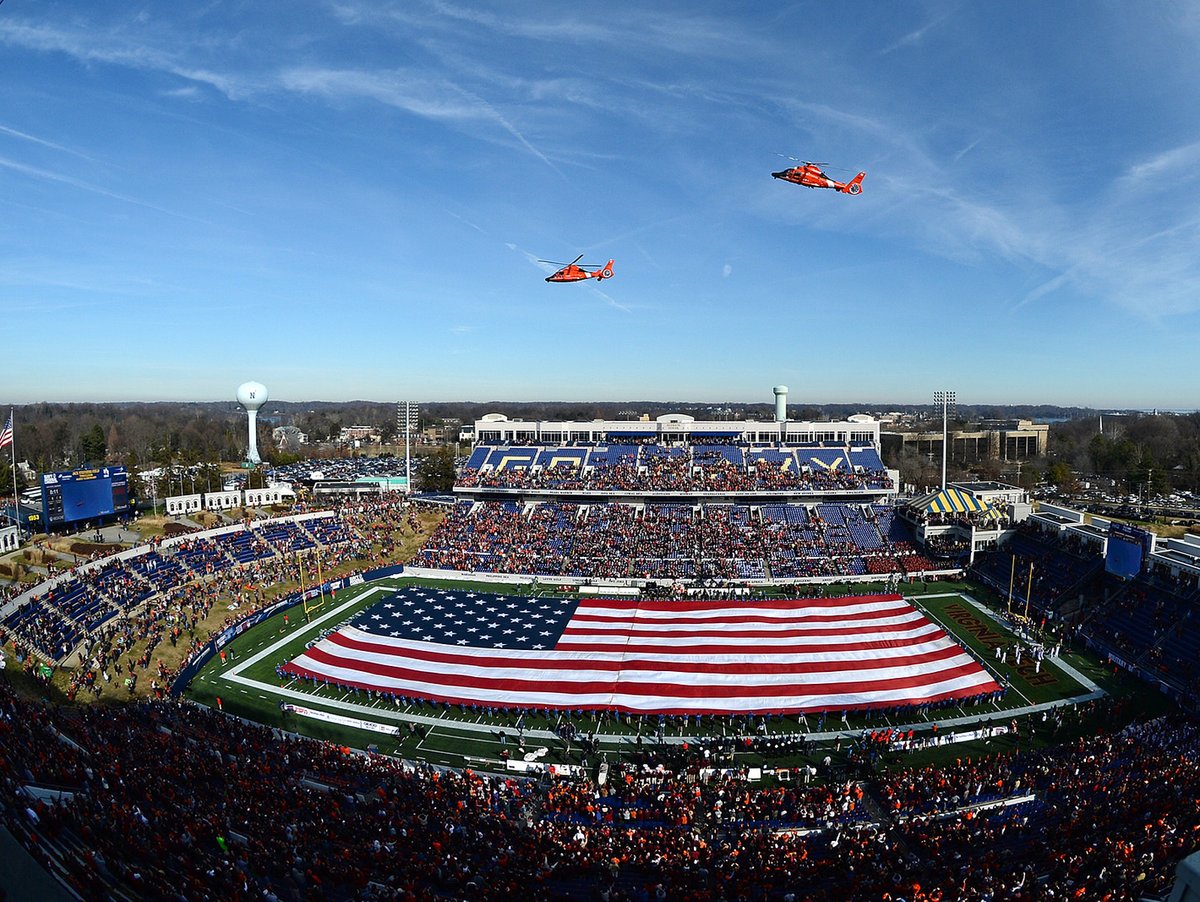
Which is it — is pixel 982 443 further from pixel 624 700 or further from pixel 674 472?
pixel 624 700

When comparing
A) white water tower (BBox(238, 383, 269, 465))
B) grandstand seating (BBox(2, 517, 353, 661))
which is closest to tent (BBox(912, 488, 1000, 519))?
grandstand seating (BBox(2, 517, 353, 661))

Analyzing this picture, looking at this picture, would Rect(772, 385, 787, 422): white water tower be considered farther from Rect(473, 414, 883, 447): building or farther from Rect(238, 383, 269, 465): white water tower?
Rect(238, 383, 269, 465): white water tower

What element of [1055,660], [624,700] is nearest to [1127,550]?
[1055,660]

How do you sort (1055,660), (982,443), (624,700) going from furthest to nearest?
(982,443) → (1055,660) → (624,700)

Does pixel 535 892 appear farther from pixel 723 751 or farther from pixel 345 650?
pixel 345 650

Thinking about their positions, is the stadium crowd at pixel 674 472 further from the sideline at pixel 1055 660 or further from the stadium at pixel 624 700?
the sideline at pixel 1055 660

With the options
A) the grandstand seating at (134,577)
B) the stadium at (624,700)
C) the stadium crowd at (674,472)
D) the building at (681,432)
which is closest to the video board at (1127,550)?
the stadium at (624,700)
